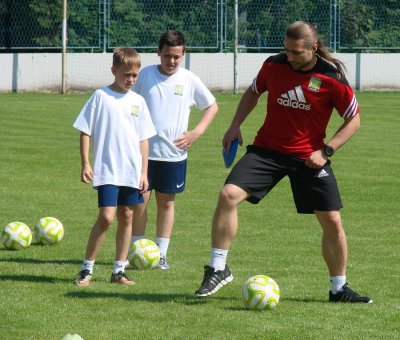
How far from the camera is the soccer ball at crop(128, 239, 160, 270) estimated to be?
8.81m

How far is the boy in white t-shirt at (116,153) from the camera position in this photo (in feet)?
26.4

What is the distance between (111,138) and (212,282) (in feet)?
4.70

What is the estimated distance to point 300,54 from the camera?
721 cm

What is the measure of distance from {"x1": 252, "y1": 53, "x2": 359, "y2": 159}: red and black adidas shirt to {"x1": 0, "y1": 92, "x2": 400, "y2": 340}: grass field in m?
1.18

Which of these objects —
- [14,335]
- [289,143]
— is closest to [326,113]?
[289,143]

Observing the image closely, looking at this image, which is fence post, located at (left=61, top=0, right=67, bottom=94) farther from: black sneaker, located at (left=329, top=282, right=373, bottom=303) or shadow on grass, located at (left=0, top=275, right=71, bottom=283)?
black sneaker, located at (left=329, top=282, right=373, bottom=303)

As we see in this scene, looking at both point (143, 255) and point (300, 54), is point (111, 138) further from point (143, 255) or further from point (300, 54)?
point (300, 54)

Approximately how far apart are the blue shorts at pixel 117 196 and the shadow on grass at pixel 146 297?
0.72 m

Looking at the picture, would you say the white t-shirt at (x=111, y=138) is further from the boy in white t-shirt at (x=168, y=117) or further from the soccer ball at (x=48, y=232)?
the soccer ball at (x=48, y=232)

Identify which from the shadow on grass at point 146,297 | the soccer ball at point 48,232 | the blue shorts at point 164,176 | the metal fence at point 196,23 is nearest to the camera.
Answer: the shadow on grass at point 146,297

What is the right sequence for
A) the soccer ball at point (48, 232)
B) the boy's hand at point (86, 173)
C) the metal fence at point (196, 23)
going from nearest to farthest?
the boy's hand at point (86, 173)
the soccer ball at point (48, 232)
the metal fence at point (196, 23)

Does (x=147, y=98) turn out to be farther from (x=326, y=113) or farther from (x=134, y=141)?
(x=326, y=113)

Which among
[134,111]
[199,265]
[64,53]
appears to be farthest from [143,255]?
[64,53]

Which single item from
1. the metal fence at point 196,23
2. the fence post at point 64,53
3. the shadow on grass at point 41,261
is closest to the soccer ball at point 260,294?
the shadow on grass at point 41,261
